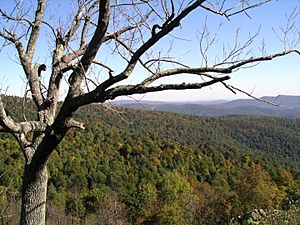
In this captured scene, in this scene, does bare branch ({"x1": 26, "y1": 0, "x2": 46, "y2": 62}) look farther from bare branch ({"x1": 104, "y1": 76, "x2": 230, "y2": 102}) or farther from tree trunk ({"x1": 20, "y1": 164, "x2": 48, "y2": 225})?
bare branch ({"x1": 104, "y1": 76, "x2": 230, "y2": 102})

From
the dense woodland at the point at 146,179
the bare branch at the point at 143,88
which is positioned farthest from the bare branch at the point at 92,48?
the dense woodland at the point at 146,179

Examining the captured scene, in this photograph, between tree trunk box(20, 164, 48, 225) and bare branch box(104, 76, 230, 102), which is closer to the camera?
bare branch box(104, 76, 230, 102)

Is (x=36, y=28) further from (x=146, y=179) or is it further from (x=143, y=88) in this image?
(x=146, y=179)

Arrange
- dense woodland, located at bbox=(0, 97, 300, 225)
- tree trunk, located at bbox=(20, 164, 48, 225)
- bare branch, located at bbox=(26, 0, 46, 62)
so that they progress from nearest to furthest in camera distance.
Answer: tree trunk, located at bbox=(20, 164, 48, 225)
bare branch, located at bbox=(26, 0, 46, 62)
dense woodland, located at bbox=(0, 97, 300, 225)

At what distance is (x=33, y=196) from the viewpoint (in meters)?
2.78

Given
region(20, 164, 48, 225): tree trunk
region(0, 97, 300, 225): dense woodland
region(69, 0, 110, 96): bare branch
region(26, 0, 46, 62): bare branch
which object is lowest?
region(0, 97, 300, 225): dense woodland

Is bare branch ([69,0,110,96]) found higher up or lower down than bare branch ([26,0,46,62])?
lower down

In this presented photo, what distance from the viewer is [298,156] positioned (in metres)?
55.3

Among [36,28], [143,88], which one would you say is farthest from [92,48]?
[36,28]

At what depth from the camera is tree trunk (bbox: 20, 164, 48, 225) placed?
2760mm

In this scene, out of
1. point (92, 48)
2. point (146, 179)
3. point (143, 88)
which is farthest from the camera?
point (146, 179)

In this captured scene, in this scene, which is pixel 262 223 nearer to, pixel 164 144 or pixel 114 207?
pixel 114 207

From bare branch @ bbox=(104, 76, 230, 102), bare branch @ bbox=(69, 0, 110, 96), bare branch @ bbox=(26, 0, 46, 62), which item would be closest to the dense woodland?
bare branch @ bbox=(26, 0, 46, 62)

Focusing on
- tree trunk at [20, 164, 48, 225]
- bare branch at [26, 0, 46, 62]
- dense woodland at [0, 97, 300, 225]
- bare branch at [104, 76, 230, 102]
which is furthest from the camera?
dense woodland at [0, 97, 300, 225]
